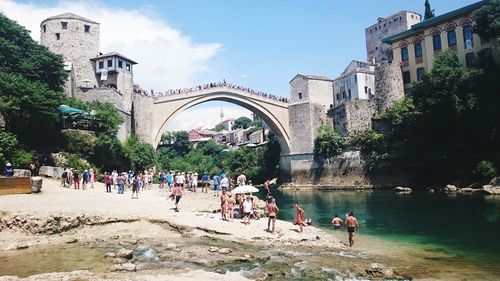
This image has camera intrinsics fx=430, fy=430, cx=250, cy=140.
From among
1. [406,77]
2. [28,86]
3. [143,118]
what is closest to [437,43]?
[406,77]

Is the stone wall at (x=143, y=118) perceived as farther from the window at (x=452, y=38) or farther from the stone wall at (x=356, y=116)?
the window at (x=452, y=38)

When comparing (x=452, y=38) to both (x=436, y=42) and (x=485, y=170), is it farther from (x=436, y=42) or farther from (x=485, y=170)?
(x=485, y=170)

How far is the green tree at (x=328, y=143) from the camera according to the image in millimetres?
44469

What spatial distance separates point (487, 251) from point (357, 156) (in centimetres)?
2970

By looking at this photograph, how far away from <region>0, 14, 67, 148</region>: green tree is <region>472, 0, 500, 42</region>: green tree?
31.2 metres

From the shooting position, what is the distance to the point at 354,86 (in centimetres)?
5162

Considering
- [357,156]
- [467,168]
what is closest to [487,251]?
[467,168]

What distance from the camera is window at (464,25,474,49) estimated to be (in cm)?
3750

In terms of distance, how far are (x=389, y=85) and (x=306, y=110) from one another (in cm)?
973

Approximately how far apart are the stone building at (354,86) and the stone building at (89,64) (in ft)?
84.0

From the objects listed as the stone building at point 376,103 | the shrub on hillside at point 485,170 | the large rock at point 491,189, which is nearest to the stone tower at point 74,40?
the stone building at point 376,103

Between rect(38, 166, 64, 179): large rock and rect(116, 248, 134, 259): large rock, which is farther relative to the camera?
rect(38, 166, 64, 179): large rock

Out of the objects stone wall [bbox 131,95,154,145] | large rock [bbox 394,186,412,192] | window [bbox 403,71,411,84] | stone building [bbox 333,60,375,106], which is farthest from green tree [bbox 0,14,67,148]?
stone building [bbox 333,60,375,106]

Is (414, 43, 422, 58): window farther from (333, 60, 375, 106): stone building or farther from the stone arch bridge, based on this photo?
the stone arch bridge
